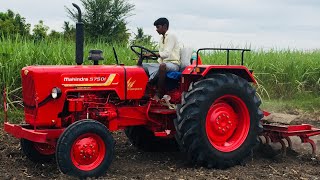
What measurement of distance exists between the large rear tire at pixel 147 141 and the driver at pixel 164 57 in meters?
0.90

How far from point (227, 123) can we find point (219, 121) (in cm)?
14

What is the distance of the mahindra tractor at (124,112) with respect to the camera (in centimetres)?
561

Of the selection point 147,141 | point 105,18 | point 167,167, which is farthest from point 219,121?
point 105,18

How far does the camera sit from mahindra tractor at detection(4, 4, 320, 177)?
5.61 metres

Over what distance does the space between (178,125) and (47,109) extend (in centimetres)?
152

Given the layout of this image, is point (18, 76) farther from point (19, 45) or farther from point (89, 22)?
point (89, 22)

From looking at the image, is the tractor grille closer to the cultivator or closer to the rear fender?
the rear fender

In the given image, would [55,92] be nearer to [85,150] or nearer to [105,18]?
[85,150]

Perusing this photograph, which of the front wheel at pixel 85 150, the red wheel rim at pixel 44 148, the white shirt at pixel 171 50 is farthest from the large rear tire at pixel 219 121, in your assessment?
the red wheel rim at pixel 44 148

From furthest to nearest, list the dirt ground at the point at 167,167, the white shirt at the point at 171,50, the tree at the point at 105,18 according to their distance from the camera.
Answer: the tree at the point at 105,18 < the white shirt at the point at 171,50 < the dirt ground at the point at 167,167

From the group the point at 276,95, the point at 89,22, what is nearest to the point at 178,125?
the point at 276,95

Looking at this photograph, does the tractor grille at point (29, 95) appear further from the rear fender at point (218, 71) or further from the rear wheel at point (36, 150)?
the rear fender at point (218, 71)

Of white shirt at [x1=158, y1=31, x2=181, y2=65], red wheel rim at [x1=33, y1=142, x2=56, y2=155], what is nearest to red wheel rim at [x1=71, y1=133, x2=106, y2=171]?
red wheel rim at [x1=33, y1=142, x2=56, y2=155]

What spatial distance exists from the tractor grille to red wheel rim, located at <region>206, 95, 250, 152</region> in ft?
6.75
